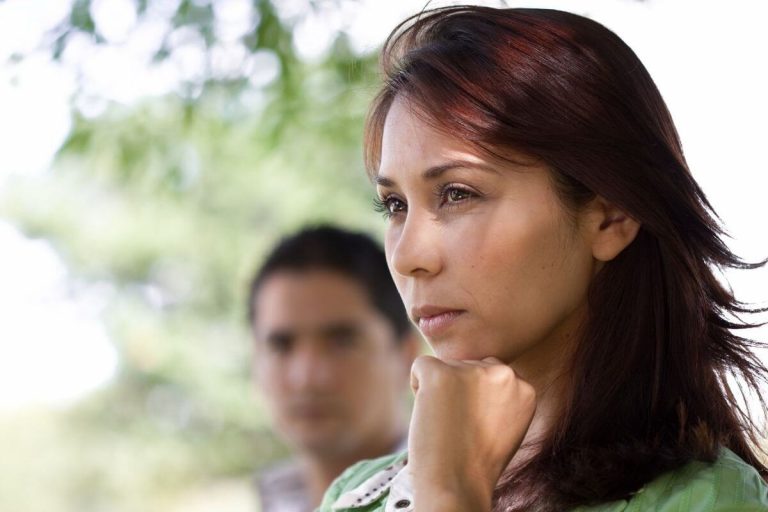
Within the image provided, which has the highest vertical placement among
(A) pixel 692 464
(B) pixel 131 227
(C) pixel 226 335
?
(B) pixel 131 227

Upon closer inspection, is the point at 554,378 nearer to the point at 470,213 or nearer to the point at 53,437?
the point at 470,213

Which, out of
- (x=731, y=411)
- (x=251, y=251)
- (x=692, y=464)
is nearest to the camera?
(x=692, y=464)

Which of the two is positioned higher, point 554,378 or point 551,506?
point 554,378

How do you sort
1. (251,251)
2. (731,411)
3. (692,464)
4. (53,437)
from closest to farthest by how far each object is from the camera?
(692,464), (731,411), (251,251), (53,437)

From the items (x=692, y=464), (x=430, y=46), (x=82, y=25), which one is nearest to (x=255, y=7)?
(x=82, y=25)

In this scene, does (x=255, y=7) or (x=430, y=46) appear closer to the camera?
(x=430, y=46)

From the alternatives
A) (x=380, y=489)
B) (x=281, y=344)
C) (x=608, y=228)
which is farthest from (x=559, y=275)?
(x=281, y=344)

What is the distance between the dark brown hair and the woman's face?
0.04m

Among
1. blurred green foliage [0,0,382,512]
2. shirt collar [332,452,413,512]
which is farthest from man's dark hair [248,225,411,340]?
blurred green foliage [0,0,382,512]

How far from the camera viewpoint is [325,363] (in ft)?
15.8

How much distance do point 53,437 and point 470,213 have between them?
1287 centimetres

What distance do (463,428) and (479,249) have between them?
1.07ft

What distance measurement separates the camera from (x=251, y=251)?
12359 millimetres

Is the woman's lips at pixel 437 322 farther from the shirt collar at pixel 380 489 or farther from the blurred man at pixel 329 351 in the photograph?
the blurred man at pixel 329 351
